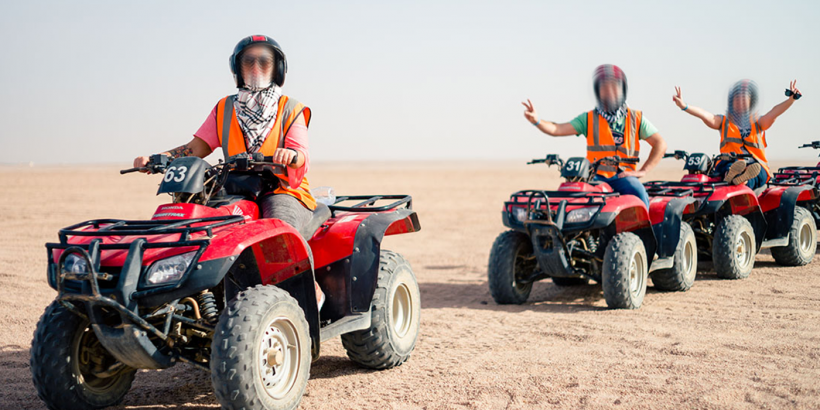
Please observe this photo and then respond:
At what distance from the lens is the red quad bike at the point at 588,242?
23.9ft

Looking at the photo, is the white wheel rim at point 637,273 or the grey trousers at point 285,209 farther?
the white wheel rim at point 637,273

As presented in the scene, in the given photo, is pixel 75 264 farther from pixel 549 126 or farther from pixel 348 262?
pixel 549 126

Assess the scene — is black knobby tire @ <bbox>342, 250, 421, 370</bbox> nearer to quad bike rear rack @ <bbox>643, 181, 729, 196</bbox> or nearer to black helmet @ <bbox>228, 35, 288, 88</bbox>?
black helmet @ <bbox>228, 35, 288, 88</bbox>

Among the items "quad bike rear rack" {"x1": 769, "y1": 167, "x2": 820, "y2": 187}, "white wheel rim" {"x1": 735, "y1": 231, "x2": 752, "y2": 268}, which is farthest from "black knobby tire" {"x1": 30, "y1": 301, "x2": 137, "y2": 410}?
"quad bike rear rack" {"x1": 769, "y1": 167, "x2": 820, "y2": 187}

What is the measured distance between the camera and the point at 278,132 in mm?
4734

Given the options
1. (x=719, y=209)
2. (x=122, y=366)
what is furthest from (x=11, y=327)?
(x=719, y=209)

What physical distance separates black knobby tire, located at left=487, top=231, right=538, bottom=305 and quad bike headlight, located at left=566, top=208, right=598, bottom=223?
2.44 feet

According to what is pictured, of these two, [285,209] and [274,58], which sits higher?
[274,58]

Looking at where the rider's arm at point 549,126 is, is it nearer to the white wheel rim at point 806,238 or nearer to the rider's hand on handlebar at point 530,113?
the rider's hand on handlebar at point 530,113

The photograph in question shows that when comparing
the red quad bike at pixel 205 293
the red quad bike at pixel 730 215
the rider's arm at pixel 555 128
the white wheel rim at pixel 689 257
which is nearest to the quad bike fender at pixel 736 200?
the red quad bike at pixel 730 215

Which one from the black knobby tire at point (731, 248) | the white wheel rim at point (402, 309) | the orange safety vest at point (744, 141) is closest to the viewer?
the white wheel rim at point (402, 309)

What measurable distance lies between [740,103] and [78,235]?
9.11 meters

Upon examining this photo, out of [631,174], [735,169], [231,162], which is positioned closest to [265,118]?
[231,162]

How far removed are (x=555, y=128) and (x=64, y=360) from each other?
5.79 meters
